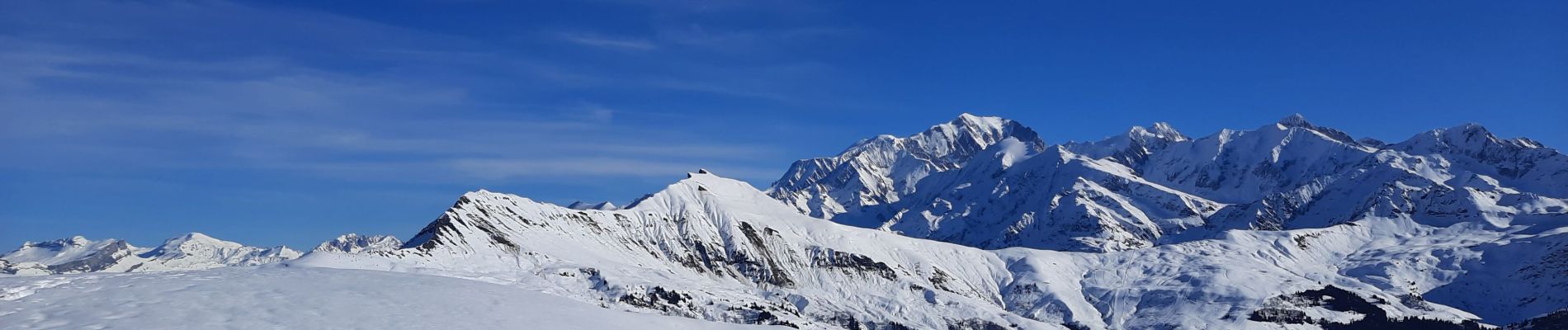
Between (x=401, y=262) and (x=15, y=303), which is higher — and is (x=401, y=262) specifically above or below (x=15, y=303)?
above

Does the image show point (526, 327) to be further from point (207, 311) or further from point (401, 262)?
point (401, 262)

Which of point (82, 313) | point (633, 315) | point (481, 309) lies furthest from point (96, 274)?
point (633, 315)

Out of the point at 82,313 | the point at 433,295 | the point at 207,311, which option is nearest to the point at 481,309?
the point at 433,295

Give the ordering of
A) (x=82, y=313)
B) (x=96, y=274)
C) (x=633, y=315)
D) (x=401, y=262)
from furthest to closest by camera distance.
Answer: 1. (x=401, y=262)
2. (x=633, y=315)
3. (x=96, y=274)
4. (x=82, y=313)

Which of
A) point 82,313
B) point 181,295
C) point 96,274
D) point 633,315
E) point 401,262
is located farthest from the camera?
point 401,262

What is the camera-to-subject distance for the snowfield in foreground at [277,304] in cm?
6969

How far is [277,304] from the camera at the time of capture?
77500mm

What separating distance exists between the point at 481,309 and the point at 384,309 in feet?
24.9

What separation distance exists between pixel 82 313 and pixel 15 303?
5.96 metres

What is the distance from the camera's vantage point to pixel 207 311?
238ft

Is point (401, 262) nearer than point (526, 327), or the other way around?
point (526, 327)

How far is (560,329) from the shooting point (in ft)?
260

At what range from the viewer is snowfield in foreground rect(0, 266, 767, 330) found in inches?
2744

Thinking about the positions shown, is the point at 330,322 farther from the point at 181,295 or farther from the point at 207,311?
the point at 181,295
